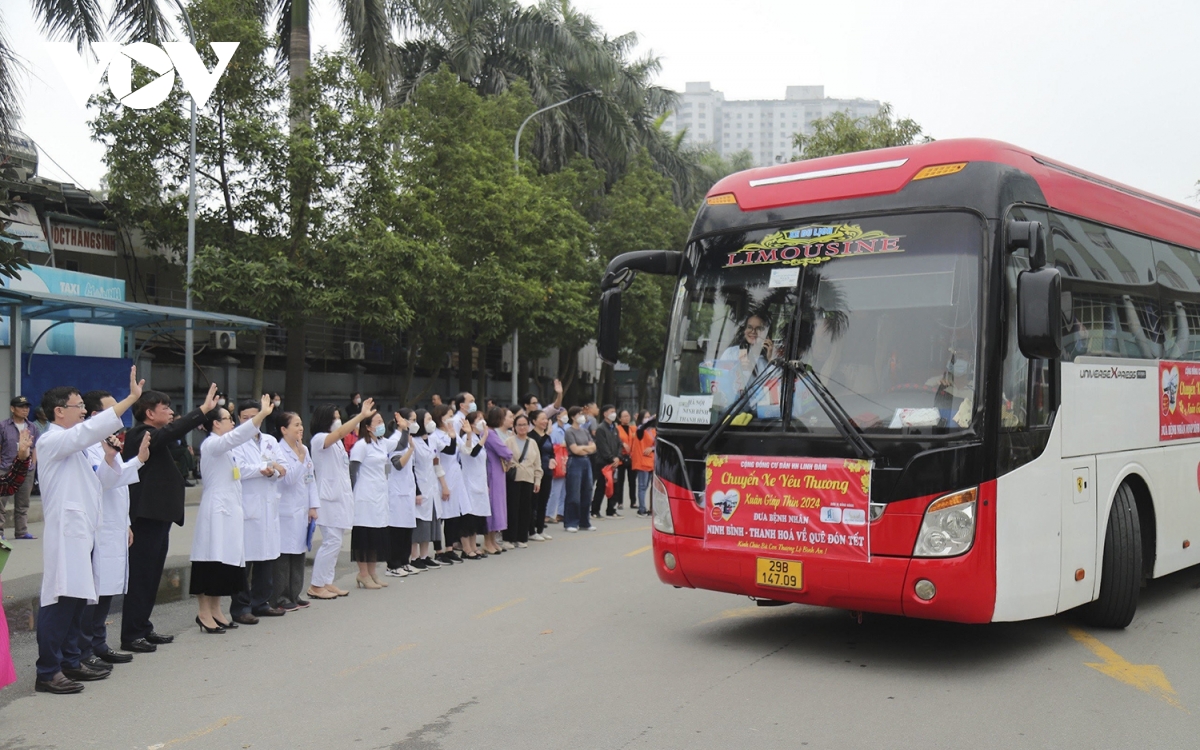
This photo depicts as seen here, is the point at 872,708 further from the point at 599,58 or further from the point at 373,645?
the point at 599,58

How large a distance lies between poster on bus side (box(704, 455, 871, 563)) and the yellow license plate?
0.07 meters

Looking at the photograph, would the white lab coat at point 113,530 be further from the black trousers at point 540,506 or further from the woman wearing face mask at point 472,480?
the black trousers at point 540,506

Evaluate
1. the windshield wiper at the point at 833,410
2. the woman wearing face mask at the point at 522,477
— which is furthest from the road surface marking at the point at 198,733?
the woman wearing face mask at the point at 522,477

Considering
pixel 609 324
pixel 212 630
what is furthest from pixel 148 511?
pixel 609 324

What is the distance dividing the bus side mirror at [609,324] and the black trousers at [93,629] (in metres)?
3.75

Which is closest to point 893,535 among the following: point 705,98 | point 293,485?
point 293,485

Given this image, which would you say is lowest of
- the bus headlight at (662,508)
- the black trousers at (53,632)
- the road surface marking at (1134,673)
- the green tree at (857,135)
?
the road surface marking at (1134,673)

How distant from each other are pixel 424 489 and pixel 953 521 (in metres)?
6.71

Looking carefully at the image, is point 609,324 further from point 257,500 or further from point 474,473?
point 474,473

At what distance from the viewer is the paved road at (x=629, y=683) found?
5910 millimetres

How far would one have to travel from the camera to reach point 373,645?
8.31 metres

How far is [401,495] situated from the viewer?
38.2 ft

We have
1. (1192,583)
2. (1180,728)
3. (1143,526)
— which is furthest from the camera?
(1192,583)

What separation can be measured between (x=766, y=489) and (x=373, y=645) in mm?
3102
